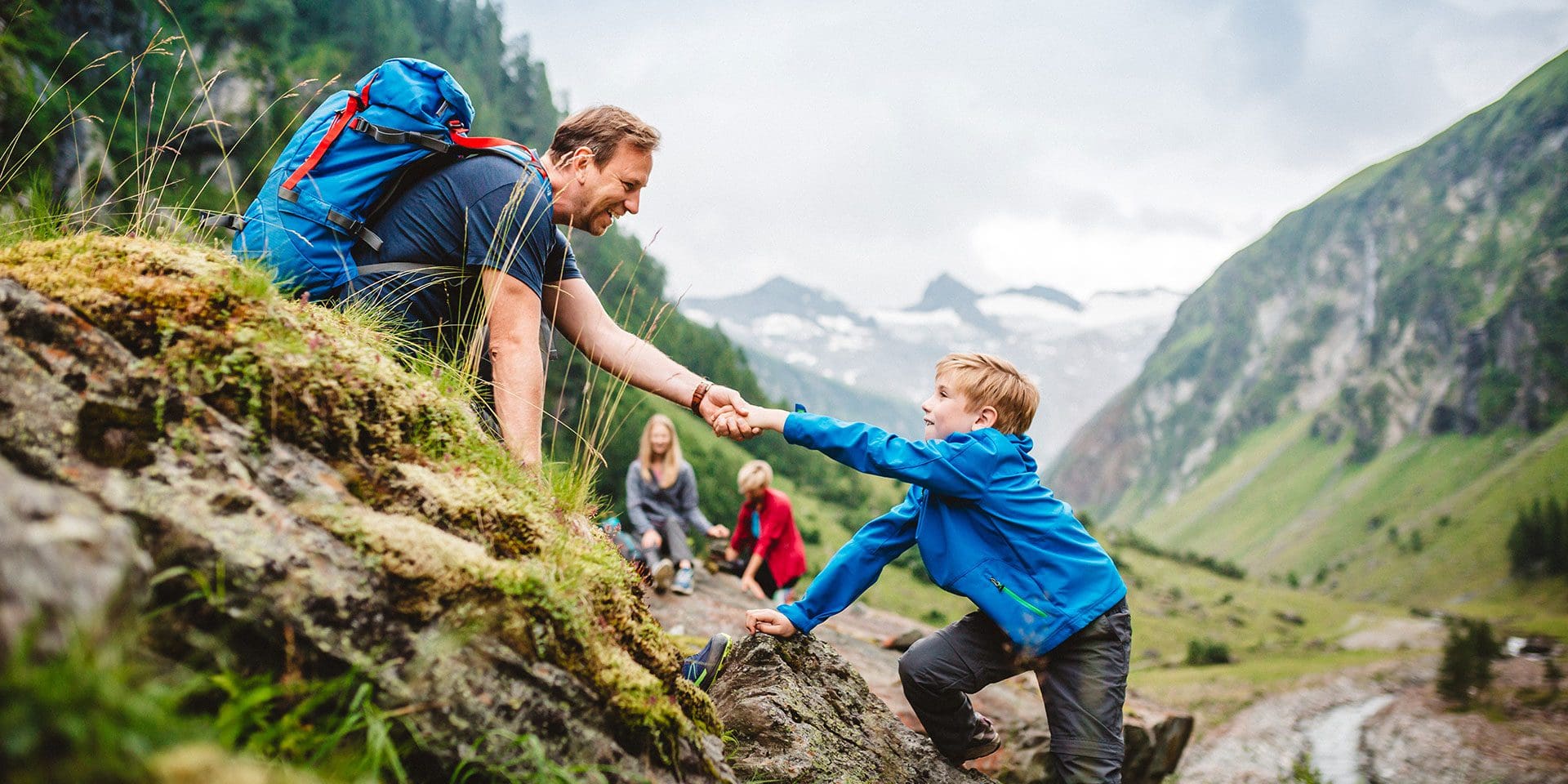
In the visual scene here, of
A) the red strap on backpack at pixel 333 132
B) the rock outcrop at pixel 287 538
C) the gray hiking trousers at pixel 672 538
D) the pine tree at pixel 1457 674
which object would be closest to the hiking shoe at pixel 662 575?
the gray hiking trousers at pixel 672 538

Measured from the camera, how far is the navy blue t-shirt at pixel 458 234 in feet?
12.2

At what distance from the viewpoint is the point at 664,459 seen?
13.5 m

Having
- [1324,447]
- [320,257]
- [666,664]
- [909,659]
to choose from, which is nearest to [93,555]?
[666,664]

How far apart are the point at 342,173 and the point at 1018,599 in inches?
148

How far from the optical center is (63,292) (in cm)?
238

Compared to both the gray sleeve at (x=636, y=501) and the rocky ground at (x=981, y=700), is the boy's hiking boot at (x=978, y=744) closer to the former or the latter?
the rocky ground at (x=981, y=700)

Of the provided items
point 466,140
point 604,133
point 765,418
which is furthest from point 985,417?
point 466,140

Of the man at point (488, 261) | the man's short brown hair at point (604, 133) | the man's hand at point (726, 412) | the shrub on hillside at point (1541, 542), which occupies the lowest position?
the man's hand at point (726, 412)

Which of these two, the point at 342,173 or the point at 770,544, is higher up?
the point at 342,173

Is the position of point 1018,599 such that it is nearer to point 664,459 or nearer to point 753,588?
point 753,588

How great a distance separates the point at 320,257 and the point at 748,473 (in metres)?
9.25

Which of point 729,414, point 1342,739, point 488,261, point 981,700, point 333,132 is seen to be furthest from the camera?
point 1342,739

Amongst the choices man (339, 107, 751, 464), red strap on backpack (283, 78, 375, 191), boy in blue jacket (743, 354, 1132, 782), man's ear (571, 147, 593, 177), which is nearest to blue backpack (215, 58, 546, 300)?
red strap on backpack (283, 78, 375, 191)

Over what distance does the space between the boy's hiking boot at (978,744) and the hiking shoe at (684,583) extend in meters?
7.38
